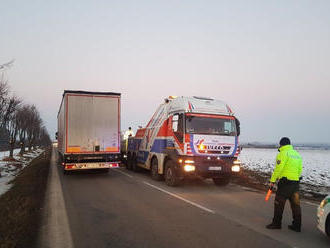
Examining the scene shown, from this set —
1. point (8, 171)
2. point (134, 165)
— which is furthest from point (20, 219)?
point (8, 171)

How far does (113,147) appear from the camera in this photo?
13734 millimetres

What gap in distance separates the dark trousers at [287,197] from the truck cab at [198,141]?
4685mm

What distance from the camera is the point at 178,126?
11.0 meters

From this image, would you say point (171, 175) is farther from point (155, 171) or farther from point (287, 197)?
point (287, 197)

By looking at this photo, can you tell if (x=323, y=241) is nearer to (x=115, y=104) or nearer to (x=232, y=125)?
(x=232, y=125)

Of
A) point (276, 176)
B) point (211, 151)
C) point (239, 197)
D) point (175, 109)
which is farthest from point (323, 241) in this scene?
point (175, 109)

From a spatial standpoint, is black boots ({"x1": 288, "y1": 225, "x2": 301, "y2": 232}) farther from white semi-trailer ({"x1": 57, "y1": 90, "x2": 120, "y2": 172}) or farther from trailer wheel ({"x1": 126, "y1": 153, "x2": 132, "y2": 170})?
trailer wheel ({"x1": 126, "y1": 153, "x2": 132, "y2": 170})

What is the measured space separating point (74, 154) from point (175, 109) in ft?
16.6

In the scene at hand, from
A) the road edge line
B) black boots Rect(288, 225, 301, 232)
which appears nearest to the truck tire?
the road edge line

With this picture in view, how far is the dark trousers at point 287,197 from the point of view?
18.9ft

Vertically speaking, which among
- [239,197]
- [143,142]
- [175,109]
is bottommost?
[239,197]

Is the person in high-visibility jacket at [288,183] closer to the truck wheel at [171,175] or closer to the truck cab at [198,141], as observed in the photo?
the truck cab at [198,141]

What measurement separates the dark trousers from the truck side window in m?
5.16

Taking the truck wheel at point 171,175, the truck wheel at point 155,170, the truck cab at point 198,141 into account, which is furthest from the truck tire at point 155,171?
the truck wheel at point 171,175
